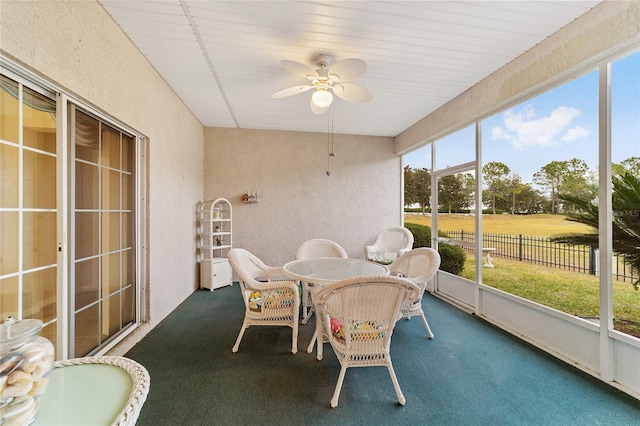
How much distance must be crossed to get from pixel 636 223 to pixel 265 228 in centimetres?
444

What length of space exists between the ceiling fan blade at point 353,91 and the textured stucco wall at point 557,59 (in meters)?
1.50

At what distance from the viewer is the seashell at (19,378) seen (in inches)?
28.4

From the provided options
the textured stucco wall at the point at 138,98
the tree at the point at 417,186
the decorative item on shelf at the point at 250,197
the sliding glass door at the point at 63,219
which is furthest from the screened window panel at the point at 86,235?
the tree at the point at 417,186

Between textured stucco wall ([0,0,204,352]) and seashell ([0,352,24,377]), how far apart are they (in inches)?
59.0

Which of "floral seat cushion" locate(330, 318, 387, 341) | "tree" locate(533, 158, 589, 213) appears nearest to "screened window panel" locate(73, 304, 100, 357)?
"floral seat cushion" locate(330, 318, 387, 341)

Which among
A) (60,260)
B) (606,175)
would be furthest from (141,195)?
(606,175)

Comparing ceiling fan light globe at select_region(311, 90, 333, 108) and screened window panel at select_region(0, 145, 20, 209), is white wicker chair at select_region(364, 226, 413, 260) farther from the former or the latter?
screened window panel at select_region(0, 145, 20, 209)

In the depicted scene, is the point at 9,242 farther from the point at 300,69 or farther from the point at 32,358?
the point at 300,69

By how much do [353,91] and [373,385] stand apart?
2.54 metres

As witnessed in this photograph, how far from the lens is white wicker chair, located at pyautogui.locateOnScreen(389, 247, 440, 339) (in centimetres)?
248

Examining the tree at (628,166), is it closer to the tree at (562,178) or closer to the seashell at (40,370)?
the tree at (562,178)

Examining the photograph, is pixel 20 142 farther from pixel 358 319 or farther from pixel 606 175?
pixel 606 175

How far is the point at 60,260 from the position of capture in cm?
168

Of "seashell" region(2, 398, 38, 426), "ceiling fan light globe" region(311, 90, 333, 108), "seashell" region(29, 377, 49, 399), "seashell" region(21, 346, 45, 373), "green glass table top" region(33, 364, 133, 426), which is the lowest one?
"green glass table top" region(33, 364, 133, 426)
